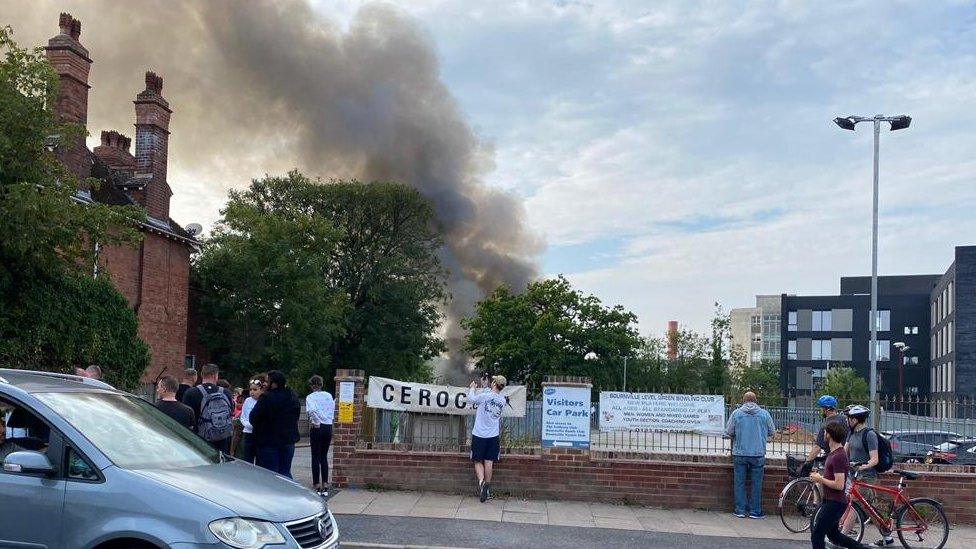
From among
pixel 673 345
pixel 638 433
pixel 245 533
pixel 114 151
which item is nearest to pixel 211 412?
pixel 245 533

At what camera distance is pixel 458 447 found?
12.2 m

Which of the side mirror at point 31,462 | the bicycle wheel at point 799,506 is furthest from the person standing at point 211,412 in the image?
the bicycle wheel at point 799,506

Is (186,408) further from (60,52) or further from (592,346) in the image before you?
(592,346)

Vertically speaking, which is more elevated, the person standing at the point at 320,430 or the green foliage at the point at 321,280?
the green foliage at the point at 321,280

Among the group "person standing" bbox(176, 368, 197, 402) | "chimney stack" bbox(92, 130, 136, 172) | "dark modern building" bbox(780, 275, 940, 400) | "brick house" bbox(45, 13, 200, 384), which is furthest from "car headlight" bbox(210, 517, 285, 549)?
"dark modern building" bbox(780, 275, 940, 400)

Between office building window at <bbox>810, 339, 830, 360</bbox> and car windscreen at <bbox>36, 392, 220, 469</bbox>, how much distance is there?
262ft

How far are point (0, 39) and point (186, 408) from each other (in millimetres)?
11415

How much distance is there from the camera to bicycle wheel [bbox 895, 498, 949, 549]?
9734 mm

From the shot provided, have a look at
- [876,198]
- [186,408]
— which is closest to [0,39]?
[186,408]

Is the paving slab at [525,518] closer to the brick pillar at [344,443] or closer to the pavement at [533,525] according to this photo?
the pavement at [533,525]

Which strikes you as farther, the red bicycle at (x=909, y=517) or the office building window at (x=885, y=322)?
the office building window at (x=885, y=322)

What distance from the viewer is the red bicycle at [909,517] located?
9.57 metres

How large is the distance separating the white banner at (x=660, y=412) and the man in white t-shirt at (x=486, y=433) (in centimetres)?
152

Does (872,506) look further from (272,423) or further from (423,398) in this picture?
(272,423)
